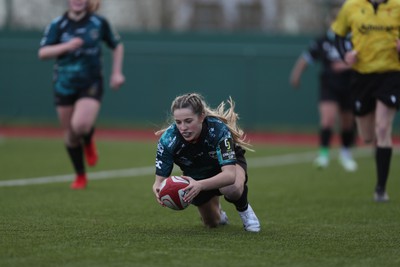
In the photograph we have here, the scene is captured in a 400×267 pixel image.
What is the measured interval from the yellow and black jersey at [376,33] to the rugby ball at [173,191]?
10.9 ft

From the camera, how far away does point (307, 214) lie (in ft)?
24.5

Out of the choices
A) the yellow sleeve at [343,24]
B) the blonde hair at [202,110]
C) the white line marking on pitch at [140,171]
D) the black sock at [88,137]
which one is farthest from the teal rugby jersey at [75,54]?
the blonde hair at [202,110]

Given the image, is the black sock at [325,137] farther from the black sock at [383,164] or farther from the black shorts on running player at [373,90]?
the black sock at [383,164]

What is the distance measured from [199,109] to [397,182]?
17.5 feet

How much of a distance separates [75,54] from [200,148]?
3.60 m

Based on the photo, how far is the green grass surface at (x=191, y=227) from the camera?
5.06 m

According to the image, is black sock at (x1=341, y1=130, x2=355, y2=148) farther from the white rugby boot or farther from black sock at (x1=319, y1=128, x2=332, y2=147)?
the white rugby boot

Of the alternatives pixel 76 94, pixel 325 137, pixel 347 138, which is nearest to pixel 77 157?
pixel 76 94

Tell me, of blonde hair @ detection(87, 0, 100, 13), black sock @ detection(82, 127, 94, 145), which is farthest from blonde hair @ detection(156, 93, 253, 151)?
blonde hair @ detection(87, 0, 100, 13)

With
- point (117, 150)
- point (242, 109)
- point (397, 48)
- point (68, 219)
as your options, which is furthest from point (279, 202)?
point (242, 109)

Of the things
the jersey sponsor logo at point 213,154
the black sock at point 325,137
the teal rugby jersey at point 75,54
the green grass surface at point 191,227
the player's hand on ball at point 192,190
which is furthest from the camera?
the black sock at point 325,137

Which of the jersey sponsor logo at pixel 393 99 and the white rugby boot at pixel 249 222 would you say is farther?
the jersey sponsor logo at pixel 393 99

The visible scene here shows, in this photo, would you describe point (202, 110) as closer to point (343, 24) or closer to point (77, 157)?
point (343, 24)

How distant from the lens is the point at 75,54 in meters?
9.24
